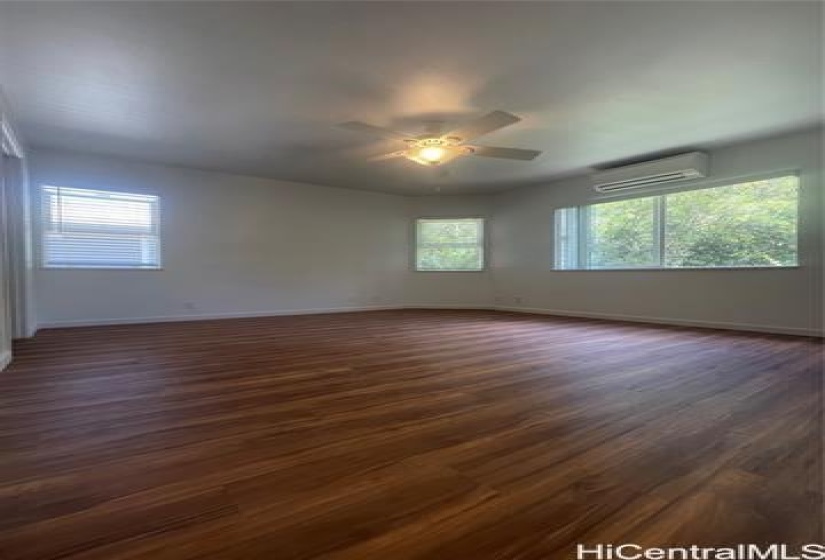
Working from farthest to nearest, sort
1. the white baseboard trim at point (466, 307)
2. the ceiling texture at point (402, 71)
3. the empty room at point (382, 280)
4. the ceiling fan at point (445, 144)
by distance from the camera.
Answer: the white baseboard trim at point (466, 307)
the ceiling fan at point (445, 144)
the ceiling texture at point (402, 71)
the empty room at point (382, 280)

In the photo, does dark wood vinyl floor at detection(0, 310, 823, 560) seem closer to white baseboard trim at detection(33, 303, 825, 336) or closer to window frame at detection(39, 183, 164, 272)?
white baseboard trim at detection(33, 303, 825, 336)

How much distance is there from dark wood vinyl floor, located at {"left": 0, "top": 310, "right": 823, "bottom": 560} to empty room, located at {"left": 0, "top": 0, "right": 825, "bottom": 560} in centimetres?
1

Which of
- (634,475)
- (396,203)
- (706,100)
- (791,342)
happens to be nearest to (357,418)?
(634,475)

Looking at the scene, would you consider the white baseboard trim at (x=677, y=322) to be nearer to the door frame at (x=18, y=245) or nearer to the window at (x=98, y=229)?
the window at (x=98, y=229)

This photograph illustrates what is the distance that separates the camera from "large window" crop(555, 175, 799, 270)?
188 inches

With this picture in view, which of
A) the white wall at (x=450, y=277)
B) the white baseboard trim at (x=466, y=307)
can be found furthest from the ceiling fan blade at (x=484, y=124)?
the white wall at (x=450, y=277)

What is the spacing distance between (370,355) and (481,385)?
1281mm

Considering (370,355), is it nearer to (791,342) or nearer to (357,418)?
(357,418)

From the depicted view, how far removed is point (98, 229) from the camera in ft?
18.0

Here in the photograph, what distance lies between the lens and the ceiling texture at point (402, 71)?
7.93 feet

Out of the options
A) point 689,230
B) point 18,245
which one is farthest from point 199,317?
point 689,230

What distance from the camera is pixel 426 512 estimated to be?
120cm

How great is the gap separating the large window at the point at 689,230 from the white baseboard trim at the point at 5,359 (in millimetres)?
6871

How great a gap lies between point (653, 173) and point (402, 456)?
17.5 ft
